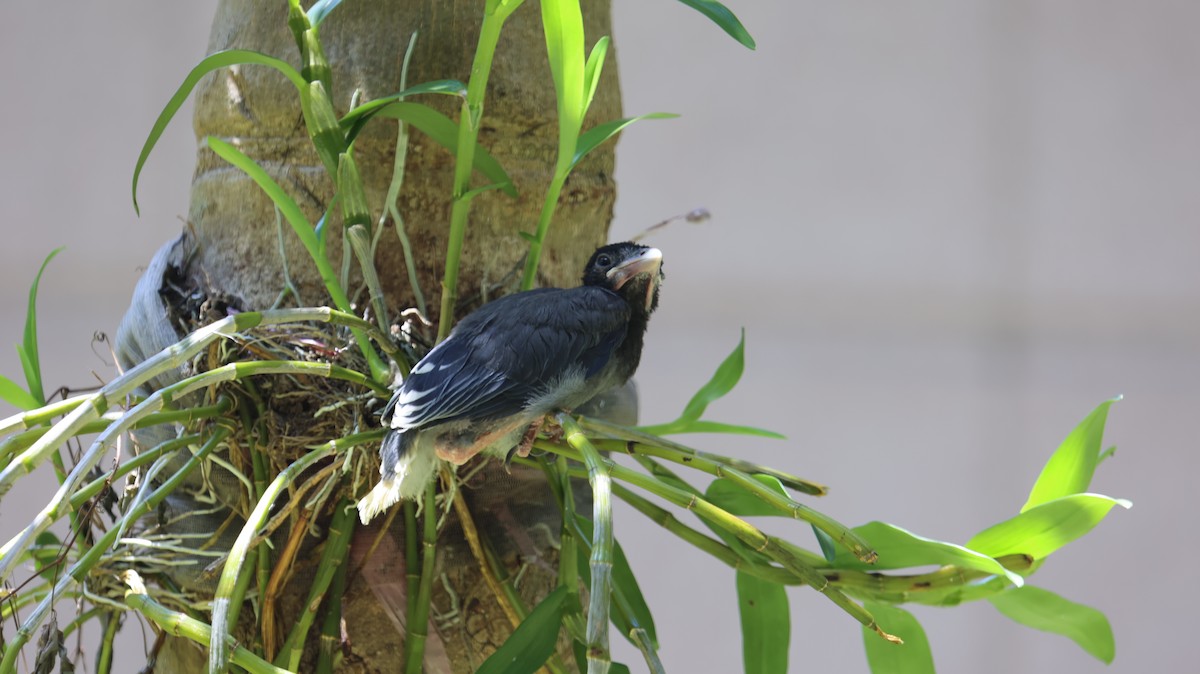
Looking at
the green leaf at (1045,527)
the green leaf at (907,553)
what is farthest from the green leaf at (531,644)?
the green leaf at (1045,527)

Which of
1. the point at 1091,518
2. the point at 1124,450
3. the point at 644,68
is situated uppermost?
the point at 644,68

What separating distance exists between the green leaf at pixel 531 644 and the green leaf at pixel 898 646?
0.24 m

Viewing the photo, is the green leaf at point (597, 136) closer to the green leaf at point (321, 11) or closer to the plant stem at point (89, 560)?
the green leaf at point (321, 11)

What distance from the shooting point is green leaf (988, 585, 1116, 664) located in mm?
790

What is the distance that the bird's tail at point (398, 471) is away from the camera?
2.25 ft

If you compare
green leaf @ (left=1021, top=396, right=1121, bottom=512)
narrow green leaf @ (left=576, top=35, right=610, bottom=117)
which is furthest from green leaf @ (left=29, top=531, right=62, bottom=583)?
green leaf @ (left=1021, top=396, right=1121, bottom=512)

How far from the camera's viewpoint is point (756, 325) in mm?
1937

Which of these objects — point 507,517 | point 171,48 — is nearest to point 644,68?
point 171,48

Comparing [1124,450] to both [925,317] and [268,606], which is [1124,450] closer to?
[925,317]

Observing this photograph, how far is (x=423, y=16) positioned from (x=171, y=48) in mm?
1127

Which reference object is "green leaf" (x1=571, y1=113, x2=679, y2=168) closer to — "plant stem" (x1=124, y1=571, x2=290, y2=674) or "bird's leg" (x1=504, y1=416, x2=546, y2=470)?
"bird's leg" (x1=504, y1=416, x2=546, y2=470)

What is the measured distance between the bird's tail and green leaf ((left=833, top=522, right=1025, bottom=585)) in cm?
29

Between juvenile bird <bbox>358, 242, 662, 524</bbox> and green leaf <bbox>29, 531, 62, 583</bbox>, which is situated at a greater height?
juvenile bird <bbox>358, 242, 662, 524</bbox>

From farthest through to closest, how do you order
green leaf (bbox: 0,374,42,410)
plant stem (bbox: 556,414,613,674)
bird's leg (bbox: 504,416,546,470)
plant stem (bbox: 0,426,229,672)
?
green leaf (bbox: 0,374,42,410)
bird's leg (bbox: 504,416,546,470)
plant stem (bbox: 0,426,229,672)
plant stem (bbox: 556,414,613,674)
